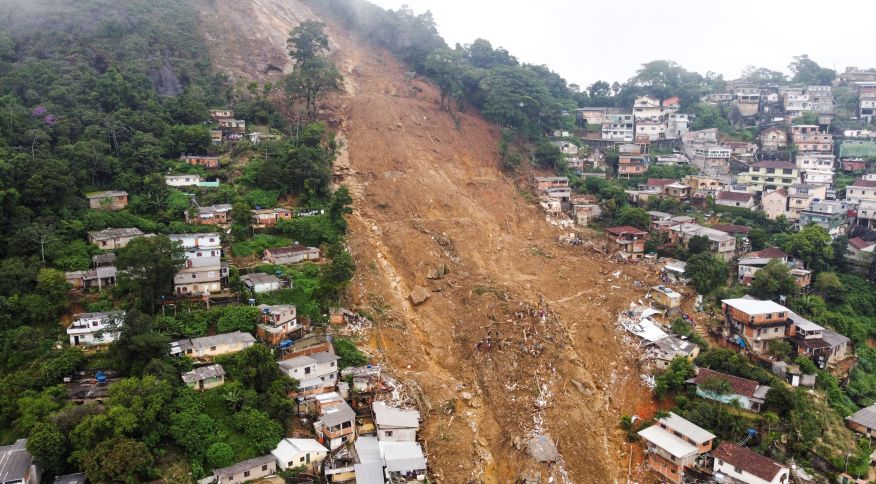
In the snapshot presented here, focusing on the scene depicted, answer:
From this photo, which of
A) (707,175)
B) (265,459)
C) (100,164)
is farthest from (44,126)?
(707,175)

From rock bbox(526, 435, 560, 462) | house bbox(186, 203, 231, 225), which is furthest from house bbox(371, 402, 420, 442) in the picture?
house bbox(186, 203, 231, 225)

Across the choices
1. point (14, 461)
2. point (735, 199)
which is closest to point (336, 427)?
point (14, 461)

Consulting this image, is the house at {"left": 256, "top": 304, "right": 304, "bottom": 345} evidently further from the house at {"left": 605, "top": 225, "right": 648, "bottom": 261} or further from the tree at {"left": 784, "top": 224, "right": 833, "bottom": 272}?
the tree at {"left": 784, "top": 224, "right": 833, "bottom": 272}

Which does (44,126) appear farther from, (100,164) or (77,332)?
(77,332)

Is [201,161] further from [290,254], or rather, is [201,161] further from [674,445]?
[674,445]

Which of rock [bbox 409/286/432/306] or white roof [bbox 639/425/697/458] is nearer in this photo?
white roof [bbox 639/425/697/458]

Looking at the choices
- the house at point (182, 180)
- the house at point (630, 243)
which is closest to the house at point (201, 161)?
the house at point (182, 180)

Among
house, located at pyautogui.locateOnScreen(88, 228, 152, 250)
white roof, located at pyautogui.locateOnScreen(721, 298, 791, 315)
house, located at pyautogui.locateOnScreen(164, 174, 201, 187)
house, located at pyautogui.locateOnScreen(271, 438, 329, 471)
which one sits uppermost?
house, located at pyautogui.locateOnScreen(164, 174, 201, 187)

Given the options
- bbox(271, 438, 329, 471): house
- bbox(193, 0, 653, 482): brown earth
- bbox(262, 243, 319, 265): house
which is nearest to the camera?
bbox(271, 438, 329, 471): house
